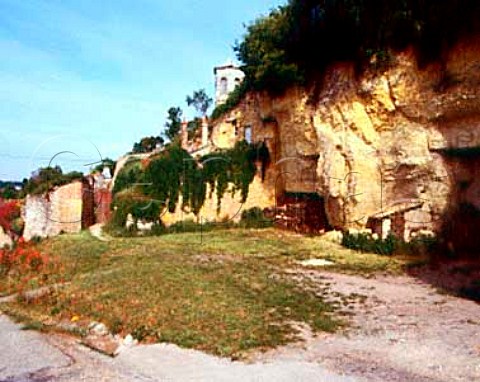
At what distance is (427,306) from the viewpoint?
9.80 m

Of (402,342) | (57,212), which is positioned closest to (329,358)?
(402,342)

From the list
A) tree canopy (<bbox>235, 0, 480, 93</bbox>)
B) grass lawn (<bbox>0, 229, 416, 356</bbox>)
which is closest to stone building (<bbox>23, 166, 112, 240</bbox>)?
grass lawn (<bbox>0, 229, 416, 356</bbox>)

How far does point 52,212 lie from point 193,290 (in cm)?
1693

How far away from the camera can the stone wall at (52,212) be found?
25000 mm

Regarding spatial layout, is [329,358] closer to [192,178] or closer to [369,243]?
[369,243]

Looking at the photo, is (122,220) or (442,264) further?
(122,220)

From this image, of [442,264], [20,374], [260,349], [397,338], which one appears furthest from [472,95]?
[20,374]

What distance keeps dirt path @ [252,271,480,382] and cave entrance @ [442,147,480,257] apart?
4.88m

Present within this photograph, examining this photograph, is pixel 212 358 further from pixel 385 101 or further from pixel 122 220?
pixel 122 220

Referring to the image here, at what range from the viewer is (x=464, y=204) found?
15.5 meters

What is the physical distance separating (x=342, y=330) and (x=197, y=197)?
1761cm

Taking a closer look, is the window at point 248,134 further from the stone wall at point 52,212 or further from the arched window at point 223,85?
the arched window at point 223,85

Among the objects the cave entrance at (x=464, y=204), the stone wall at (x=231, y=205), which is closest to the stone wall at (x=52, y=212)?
the stone wall at (x=231, y=205)

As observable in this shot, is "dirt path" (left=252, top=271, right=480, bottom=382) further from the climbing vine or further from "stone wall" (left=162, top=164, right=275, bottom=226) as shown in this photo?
the climbing vine
